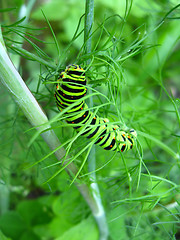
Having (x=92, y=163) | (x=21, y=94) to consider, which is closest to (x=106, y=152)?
(x=92, y=163)

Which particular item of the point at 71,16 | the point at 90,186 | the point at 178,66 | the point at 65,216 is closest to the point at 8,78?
the point at 90,186

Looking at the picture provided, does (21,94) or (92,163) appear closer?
(21,94)

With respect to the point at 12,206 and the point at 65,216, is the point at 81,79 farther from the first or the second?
the point at 12,206

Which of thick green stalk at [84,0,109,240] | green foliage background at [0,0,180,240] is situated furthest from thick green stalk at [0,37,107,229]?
thick green stalk at [84,0,109,240]

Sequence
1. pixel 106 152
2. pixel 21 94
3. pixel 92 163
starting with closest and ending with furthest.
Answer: pixel 21 94 < pixel 92 163 < pixel 106 152

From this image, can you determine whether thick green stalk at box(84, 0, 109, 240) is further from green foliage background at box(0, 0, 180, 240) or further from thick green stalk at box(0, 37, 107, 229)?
thick green stalk at box(0, 37, 107, 229)

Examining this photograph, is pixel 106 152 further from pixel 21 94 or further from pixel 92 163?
pixel 21 94

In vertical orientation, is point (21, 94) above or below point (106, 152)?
above

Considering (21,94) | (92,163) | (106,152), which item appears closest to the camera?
(21,94)

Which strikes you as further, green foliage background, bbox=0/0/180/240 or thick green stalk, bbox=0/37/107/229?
green foliage background, bbox=0/0/180/240
